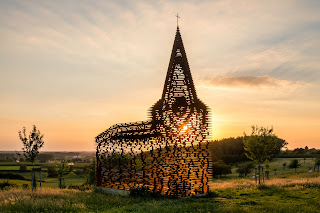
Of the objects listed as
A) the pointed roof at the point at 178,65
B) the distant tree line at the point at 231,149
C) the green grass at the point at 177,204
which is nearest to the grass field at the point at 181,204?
the green grass at the point at 177,204

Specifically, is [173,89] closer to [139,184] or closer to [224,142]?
[139,184]

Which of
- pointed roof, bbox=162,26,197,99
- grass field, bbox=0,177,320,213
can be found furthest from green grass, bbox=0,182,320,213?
pointed roof, bbox=162,26,197,99

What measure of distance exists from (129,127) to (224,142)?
231ft

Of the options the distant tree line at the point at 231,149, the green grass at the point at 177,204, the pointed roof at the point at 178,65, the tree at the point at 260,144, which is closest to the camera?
the green grass at the point at 177,204

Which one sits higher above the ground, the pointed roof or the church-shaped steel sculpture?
the pointed roof

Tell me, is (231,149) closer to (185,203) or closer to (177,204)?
(185,203)

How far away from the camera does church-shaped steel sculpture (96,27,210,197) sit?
17.3m

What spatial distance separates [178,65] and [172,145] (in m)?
5.46

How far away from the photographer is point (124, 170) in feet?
63.2

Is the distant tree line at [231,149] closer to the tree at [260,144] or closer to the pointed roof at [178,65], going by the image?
the tree at [260,144]

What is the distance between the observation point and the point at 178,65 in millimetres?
19375

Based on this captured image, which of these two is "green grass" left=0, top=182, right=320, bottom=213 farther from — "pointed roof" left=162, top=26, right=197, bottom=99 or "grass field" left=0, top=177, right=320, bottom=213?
"pointed roof" left=162, top=26, right=197, bottom=99

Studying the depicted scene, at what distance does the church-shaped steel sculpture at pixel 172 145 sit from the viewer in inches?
680

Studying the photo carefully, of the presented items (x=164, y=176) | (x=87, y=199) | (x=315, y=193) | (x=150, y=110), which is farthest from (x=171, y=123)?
(x=315, y=193)
